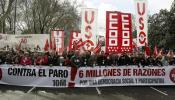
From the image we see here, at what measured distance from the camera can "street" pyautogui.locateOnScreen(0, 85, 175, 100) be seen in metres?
14.7

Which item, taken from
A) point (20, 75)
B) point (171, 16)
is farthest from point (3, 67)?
point (171, 16)

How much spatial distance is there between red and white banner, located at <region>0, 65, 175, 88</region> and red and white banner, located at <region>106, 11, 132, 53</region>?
2.74 meters

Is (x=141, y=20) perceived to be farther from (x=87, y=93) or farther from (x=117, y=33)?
(x=87, y=93)

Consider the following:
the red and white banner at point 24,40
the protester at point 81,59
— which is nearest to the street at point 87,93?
the protester at point 81,59

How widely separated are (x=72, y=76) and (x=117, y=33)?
4634 millimetres

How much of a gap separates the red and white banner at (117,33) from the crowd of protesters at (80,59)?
4.66 feet

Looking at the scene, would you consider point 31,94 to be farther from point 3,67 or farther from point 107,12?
point 107,12

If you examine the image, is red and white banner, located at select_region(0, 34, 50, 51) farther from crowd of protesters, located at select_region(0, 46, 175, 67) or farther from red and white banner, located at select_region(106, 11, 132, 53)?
red and white banner, located at select_region(106, 11, 132, 53)

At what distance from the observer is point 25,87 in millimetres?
17391

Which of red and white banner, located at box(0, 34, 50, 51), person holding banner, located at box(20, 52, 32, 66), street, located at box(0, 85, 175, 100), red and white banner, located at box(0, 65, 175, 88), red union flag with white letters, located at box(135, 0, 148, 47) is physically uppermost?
red union flag with white letters, located at box(135, 0, 148, 47)

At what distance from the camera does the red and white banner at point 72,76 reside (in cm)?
1748

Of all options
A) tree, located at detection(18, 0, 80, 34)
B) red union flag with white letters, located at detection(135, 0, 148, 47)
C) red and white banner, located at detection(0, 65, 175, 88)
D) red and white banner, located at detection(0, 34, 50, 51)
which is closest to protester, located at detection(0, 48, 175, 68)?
red and white banner, located at detection(0, 65, 175, 88)

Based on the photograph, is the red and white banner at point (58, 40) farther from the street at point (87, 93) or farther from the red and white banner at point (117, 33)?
the street at point (87, 93)

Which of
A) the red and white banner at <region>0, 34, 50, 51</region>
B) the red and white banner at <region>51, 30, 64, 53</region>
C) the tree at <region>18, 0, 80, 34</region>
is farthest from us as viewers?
the tree at <region>18, 0, 80, 34</region>
